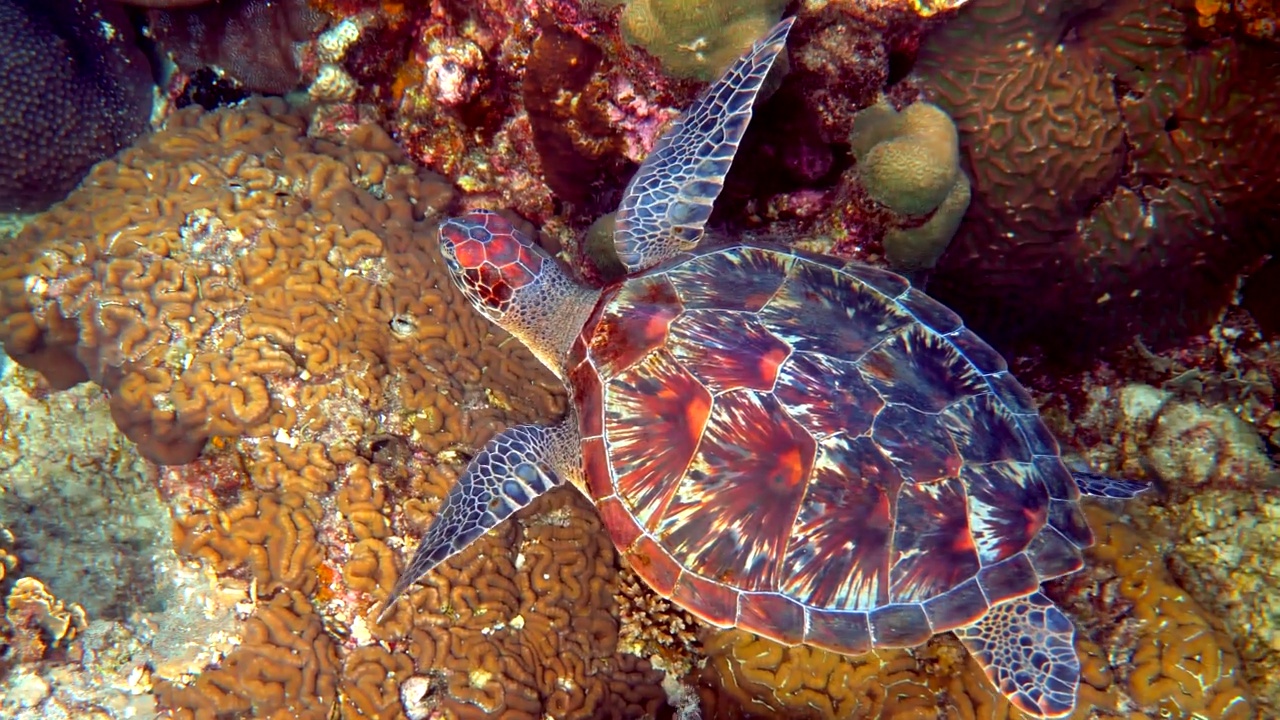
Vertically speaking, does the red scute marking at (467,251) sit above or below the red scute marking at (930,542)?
above

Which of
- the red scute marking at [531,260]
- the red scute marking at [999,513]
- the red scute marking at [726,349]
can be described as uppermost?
the red scute marking at [531,260]

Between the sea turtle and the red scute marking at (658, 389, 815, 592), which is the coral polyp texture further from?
the red scute marking at (658, 389, 815, 592)

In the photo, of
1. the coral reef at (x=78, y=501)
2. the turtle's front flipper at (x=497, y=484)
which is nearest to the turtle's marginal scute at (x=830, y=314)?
the turtle's front flipper at (x=497, y=484)

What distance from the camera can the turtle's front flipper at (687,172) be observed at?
122 inches

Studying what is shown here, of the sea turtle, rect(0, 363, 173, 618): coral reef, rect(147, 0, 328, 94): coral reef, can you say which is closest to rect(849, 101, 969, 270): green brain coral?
the sea turtle

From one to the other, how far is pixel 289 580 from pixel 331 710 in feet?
2.15

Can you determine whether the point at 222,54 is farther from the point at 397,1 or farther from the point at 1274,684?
the point at 1274,684

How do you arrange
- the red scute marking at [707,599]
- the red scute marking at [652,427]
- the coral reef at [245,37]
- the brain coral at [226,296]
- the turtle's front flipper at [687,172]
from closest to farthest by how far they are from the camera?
the red scute marking at [707,599], the red scute marking at [652,427], the turtle's front flipper at [687,172], the brain coral at [226,296], the coral reef at [245,37]

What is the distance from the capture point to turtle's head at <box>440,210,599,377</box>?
3.50 m

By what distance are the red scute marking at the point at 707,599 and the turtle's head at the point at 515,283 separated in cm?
141

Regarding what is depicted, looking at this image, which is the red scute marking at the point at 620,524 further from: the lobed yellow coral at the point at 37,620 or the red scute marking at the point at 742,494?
the lobed yellow coral at the point at 37,620

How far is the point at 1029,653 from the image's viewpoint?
2770mm

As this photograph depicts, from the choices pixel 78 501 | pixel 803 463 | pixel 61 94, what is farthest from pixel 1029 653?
pixel 61 94

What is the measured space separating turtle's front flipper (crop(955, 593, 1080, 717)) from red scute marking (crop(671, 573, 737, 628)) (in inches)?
45.9
